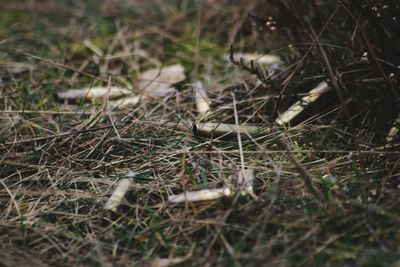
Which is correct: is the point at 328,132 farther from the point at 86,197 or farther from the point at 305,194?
the point at 86,197

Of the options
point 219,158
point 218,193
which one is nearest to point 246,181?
point 218,193

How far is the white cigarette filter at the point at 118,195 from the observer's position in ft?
5.82

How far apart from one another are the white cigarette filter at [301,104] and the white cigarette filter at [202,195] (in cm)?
55

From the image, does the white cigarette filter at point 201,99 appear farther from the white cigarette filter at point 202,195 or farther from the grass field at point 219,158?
the white cigarette filter at point 202,195

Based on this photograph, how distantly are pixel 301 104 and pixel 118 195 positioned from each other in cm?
87

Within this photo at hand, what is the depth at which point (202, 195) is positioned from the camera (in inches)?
69.7

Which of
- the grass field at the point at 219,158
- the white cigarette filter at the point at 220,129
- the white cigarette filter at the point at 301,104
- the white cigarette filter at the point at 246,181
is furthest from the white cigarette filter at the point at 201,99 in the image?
the white cigarette filter at the point at 246,181

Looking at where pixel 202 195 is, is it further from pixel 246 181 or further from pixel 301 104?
pixel 301 104

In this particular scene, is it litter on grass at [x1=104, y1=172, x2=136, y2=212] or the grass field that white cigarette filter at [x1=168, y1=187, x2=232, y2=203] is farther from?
litter on grass at [x1=104, y1=172, x2=136, y2=212]

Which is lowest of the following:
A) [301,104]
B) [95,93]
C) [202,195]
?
[95,93]

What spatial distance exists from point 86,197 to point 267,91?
3.14 ft

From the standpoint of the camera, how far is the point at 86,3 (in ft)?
12.0

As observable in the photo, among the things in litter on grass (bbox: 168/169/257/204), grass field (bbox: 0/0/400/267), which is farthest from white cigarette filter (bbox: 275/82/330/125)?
litter on grass (bbox: 168/169/257/204)

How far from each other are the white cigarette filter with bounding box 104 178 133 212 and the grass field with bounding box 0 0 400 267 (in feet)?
0.07
